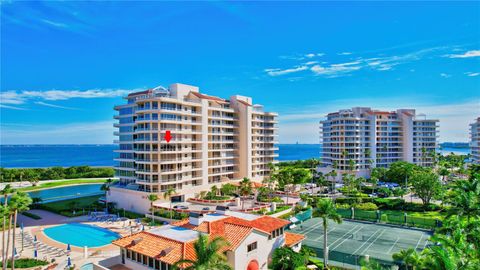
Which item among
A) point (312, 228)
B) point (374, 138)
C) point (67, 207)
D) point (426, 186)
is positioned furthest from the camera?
point (374, 138)

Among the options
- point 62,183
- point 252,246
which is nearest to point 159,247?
point 252,246

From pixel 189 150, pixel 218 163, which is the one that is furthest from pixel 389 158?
pixel 189 150

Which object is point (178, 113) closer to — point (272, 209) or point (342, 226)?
point (272, 209)

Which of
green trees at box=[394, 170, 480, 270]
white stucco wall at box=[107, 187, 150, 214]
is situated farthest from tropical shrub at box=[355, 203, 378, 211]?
white stucco wall at box=[107, 187, 150, 214]

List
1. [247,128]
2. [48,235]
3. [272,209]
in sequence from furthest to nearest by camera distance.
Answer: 1. [247,128]
2. [272,209]
3. [48,235]

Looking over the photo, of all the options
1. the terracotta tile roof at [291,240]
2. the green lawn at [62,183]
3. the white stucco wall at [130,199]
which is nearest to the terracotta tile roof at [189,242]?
the terracotta tile roof at [291,240]

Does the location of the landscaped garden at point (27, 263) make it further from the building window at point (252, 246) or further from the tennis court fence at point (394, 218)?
the tennis court fence at point (394, 218)

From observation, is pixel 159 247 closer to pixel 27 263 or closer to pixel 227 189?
pixel 27 263
